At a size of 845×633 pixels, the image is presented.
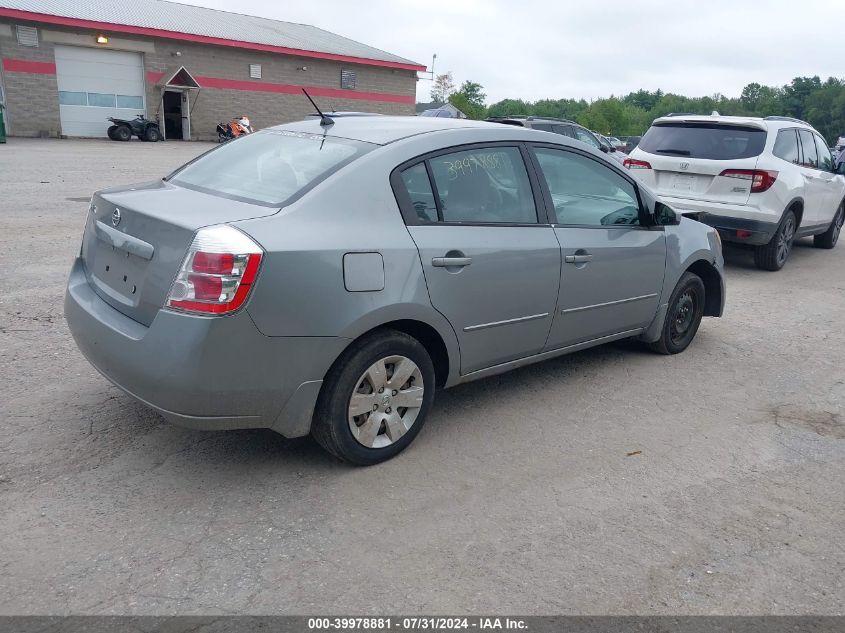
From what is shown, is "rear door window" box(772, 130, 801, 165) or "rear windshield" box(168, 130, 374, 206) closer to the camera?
"rear windshield" box(168, 130, 374, 206)

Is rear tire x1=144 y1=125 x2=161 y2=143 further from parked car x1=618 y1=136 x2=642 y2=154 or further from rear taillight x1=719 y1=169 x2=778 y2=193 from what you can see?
rear taillight x1=719 y1=169 x2=778 y2=193

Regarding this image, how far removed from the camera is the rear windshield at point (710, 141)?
28.2ft

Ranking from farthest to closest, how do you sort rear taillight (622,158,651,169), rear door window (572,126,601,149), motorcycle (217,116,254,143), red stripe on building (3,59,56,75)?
red stripe on building (3,59,56,75) → motorcycle (217,116,254,143) → rear door window (572,126,601,149) → rear taillight (622,158,651,169)

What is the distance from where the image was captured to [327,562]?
9.48 feet

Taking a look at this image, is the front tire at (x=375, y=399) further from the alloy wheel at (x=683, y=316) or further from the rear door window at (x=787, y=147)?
the rear door window at (x=787, y=147)

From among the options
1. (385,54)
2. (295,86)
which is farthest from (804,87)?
(295,86)

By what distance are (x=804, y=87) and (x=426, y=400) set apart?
105 meters

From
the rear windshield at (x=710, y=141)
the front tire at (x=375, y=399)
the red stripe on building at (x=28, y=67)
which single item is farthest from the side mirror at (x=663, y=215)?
the red stripe on building at (x=28, y=67)

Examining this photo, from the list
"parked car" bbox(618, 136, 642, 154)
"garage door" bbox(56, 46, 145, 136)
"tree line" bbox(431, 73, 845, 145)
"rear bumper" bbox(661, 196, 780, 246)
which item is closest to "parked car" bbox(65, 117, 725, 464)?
"rear bumper" bbox(661, 196, 780, 246)

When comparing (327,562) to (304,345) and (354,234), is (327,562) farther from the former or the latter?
(354,234)

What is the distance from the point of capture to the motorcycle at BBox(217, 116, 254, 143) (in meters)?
27.1

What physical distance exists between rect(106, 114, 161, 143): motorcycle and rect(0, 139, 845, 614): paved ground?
26410mm

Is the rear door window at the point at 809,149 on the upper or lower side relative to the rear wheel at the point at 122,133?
upper

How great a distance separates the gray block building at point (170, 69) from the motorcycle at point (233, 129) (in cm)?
232
